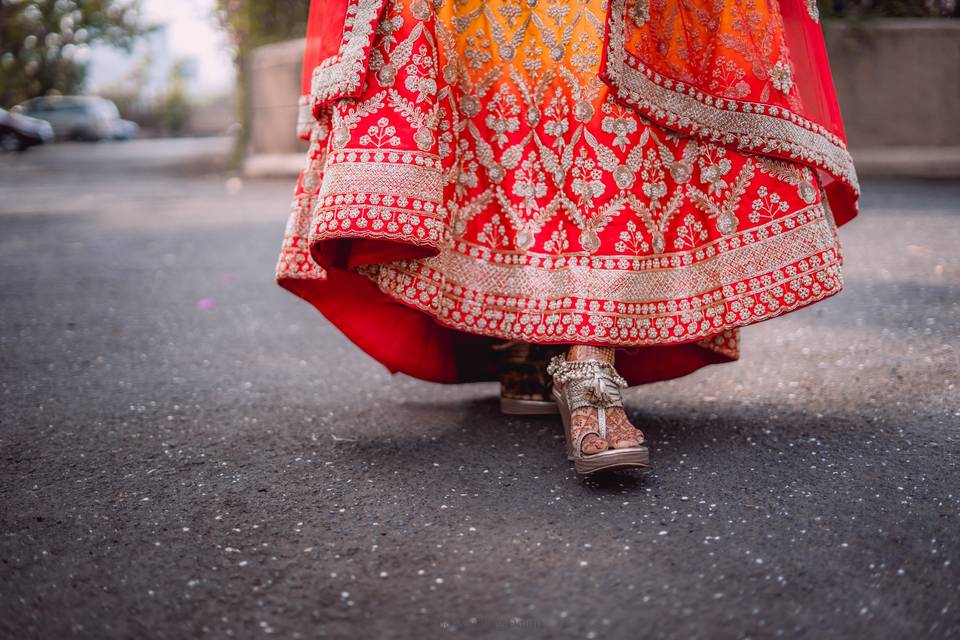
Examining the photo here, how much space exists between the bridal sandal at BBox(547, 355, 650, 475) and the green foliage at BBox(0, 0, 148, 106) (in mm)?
33512

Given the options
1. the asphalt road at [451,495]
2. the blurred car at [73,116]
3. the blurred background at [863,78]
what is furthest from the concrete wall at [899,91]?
the blurred car at [73,116]

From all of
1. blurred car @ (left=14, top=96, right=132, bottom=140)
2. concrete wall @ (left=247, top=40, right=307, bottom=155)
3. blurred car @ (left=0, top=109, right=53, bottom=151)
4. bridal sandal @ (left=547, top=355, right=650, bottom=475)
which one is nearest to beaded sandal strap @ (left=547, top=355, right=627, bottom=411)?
bridal sandal @ (left=547, top=355, right=650, bottom=475)

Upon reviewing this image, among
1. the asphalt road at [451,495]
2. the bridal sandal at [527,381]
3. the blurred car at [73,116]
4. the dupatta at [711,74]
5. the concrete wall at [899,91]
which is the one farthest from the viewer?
the blurred car at [73,116]

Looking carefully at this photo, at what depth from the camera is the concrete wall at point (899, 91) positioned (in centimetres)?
695

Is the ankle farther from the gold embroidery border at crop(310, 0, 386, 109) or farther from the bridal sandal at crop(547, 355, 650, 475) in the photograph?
the gold embroidery border at crop(310, 0, 386, 109)

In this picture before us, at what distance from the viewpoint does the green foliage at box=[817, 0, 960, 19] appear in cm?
722

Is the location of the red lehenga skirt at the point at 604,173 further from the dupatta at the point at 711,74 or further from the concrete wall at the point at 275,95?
the concrete wall at the point at 275,95

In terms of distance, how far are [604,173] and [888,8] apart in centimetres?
676

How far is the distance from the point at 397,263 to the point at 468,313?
168mm

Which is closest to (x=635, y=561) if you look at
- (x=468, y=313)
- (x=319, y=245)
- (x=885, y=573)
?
(x=885, y=573)

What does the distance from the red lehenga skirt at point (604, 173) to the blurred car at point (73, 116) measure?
95.1ft

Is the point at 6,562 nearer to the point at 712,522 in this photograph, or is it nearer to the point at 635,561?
the point at 635,561

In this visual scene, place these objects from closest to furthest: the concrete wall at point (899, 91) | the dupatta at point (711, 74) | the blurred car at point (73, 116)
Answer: the dupatta at point (711, 74) → the concrete wall at point (899, 91) → the blurred car at point (73, 116)

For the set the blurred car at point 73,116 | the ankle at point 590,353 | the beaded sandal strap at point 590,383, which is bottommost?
the blurred car at point 73,116
